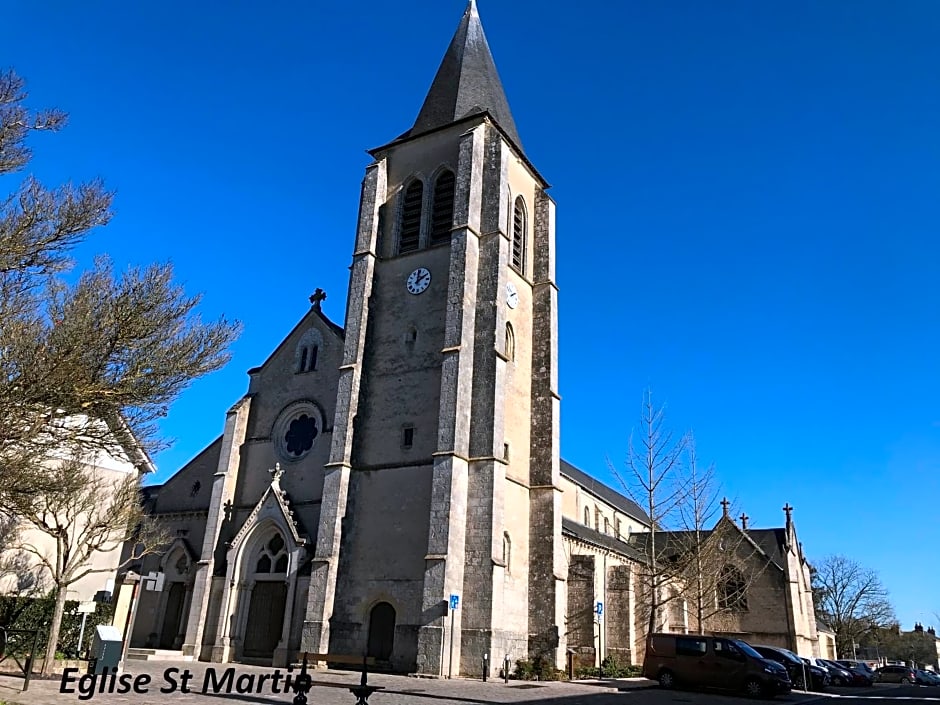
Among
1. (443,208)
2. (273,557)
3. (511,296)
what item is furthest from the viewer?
(443,208)

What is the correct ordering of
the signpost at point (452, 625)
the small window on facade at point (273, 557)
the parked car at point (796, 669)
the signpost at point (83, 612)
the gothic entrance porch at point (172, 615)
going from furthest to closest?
the gothic entrance porch at point (172, 615)
the parked car at point (796, 669)
the small window on facade at point (273, 557)
the signpost at point (452, 625)
the signpost at point (83, 612)

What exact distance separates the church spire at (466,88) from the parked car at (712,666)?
2102 cm

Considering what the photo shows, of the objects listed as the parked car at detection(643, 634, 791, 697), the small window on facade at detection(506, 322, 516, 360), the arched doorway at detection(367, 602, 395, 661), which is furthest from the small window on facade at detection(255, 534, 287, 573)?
the parked car at detection(643, 634, 791, 697)

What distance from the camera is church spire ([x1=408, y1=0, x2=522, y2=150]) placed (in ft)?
103

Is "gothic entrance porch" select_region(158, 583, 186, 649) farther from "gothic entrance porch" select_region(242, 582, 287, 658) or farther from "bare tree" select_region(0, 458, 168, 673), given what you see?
"bare tree" select_region(0, 458, 168, 673)

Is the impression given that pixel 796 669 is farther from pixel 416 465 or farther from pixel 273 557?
pixel 273 557

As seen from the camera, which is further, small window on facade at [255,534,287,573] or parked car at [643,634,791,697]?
small window on facade at [255,534,287,573]

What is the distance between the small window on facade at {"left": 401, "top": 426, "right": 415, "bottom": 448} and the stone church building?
0.18 ft

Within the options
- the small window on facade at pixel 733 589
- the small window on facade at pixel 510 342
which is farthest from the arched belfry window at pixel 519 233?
the small window on facade at pixel 733 589

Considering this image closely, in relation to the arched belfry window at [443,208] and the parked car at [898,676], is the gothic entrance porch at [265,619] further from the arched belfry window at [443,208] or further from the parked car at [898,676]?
the parked car at [898,676]

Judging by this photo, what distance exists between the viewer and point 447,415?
24.5m

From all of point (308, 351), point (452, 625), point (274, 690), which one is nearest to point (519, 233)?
point (308, 351)

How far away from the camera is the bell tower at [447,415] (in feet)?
76.3

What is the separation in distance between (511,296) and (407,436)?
7201 mm
